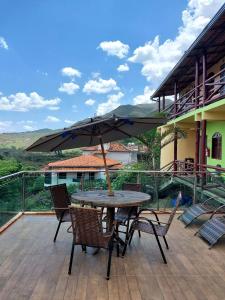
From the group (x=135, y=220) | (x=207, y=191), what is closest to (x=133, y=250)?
(x=135, y=220)

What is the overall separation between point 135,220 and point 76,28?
89.3ft

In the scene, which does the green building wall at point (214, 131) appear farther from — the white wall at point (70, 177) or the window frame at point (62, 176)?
the window frame at point (62, 176)

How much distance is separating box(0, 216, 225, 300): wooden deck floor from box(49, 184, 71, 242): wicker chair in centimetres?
39

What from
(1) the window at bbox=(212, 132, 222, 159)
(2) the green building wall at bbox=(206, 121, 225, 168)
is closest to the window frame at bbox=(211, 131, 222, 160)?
(1) the window at bbox=(212, 132, 222, 159)

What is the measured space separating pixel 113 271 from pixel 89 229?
25.4 inches

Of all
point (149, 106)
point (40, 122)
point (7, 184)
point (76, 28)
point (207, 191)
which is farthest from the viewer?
point (149, 106)

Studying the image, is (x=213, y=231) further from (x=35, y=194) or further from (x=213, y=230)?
(x=35, y=194)

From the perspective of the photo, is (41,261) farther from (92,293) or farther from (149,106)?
(149,106)

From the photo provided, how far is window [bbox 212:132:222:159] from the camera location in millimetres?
13116

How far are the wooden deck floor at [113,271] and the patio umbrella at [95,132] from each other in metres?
1.20

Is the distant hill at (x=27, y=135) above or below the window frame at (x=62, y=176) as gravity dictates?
above

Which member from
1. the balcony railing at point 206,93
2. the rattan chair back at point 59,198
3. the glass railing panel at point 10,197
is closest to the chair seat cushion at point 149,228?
the rattan chair back at point 59,198

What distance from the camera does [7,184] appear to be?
632 centimetres

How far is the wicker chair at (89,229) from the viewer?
3812mm
